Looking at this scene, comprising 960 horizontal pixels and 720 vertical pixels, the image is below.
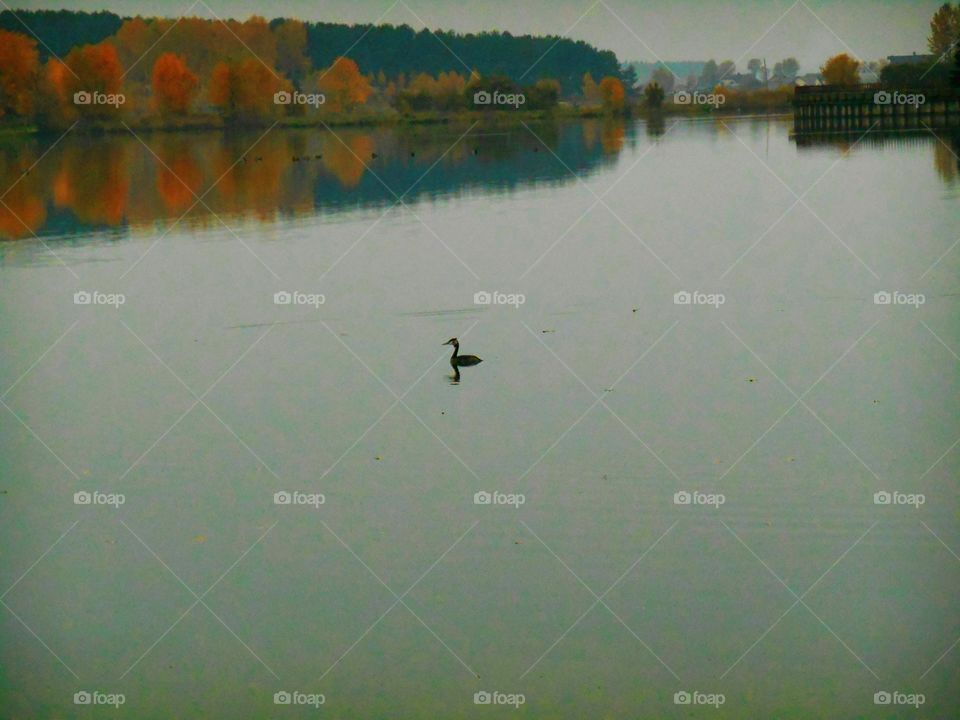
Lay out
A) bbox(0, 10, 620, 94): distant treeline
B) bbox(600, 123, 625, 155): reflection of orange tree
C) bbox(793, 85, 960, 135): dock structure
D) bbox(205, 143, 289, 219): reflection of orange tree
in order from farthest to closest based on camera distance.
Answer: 1. bbox(600, 123, 625, 155): reflection of orange tree
2. bbox(205, 143, 289, 219): reflection of orange tree
3. bbox(793, 85, 960, 135): dock structure
4. bbox(0, 10, 620, 94): distant treeline

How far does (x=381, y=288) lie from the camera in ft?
38.1

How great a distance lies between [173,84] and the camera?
56.5 feet

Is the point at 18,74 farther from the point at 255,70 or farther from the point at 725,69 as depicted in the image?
the point at 725,69

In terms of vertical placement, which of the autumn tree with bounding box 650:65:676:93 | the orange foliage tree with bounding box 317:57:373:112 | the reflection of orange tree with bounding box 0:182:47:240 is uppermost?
the orange foliage tree with bounding box 317:57:373:112

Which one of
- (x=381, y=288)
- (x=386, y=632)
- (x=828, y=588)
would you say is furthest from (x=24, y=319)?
(x=828, y=588)

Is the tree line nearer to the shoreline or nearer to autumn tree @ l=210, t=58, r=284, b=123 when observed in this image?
autumn tree @ l=210, t=58, r=284, b=123

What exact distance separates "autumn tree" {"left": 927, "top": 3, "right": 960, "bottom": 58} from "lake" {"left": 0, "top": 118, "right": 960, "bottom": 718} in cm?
186

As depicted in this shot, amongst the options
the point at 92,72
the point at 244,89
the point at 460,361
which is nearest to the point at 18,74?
the point at 92,72

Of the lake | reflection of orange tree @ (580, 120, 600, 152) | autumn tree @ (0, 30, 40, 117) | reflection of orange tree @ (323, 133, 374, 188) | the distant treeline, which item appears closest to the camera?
the lake

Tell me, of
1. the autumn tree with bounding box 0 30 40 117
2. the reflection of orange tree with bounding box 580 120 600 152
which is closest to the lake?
the autumn tree with bounding box 0 30 40 117

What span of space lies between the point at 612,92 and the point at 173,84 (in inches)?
234

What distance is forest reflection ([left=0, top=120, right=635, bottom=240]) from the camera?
54.2ft

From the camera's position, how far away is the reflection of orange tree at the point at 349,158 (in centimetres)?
1965

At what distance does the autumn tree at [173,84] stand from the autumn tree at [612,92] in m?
5.55
